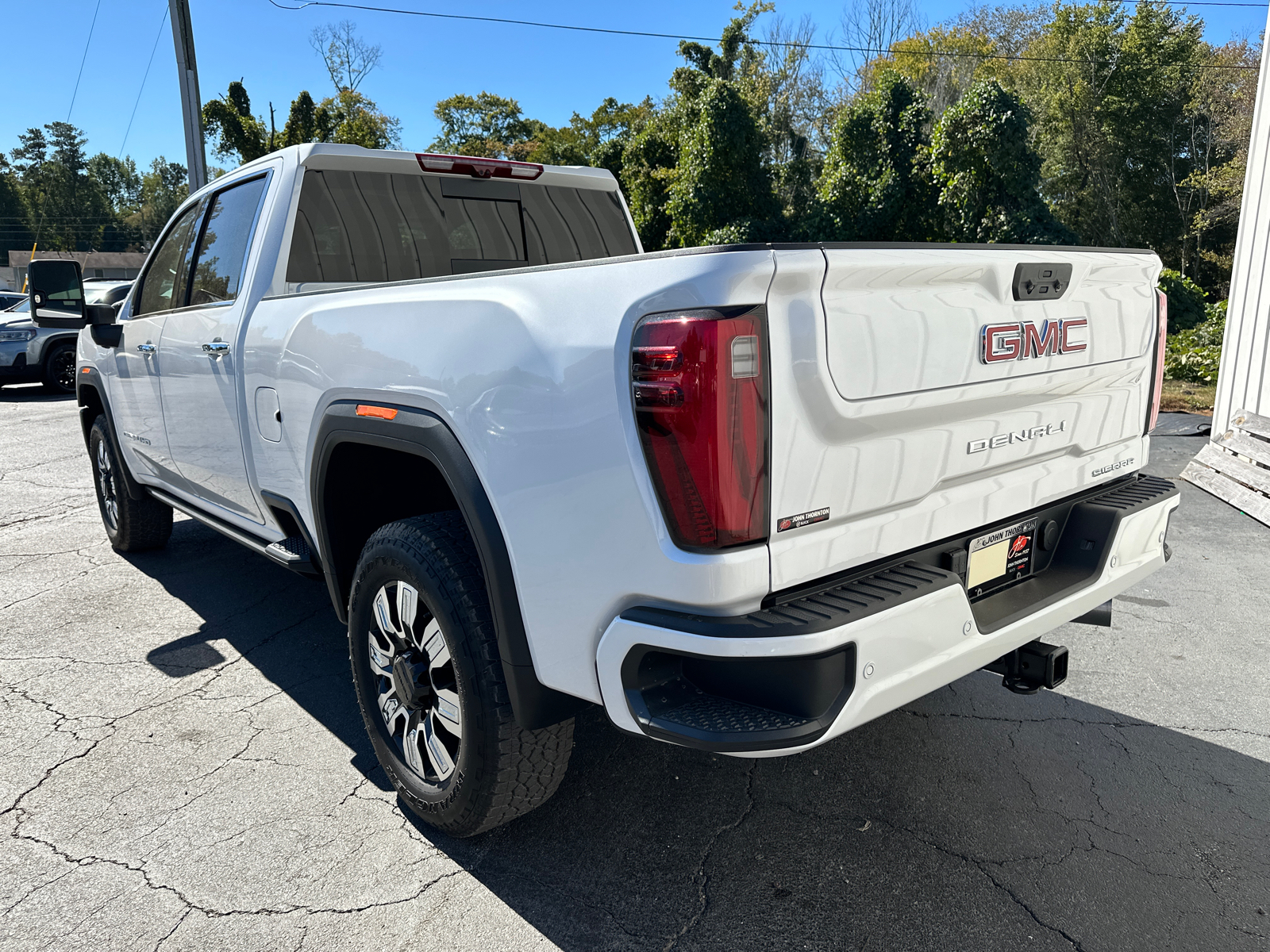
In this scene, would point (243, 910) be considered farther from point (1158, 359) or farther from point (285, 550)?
point (1158, 359)

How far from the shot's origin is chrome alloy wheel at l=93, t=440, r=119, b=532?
538cm

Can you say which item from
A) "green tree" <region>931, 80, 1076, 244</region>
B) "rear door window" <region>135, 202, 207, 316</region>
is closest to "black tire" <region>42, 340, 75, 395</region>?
"rear door window" <region>135, 202, 207, 316</region>

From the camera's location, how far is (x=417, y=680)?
2566 millimetres

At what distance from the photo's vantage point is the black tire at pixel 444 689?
2287 mm

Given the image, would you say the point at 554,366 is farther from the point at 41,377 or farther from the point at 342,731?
the point at 41,377

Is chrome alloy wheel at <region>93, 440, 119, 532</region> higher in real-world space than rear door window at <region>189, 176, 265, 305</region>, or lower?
lower

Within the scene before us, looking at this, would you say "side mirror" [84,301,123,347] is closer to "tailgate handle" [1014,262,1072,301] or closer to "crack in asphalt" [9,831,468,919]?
"crack in asphalt" [9,831,468,919]

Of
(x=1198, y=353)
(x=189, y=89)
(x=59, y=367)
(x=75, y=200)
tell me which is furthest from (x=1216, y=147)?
(x=75, y=200)

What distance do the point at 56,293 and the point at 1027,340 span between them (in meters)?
4.79

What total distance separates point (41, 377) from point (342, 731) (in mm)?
13984

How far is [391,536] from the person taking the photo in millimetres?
2520

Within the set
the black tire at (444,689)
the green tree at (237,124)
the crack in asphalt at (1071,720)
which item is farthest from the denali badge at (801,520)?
the green tree at (237,124)

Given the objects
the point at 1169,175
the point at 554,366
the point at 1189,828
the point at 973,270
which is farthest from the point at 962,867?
the point at 1169,175

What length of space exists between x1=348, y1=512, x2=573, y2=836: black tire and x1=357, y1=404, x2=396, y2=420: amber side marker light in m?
0.29
